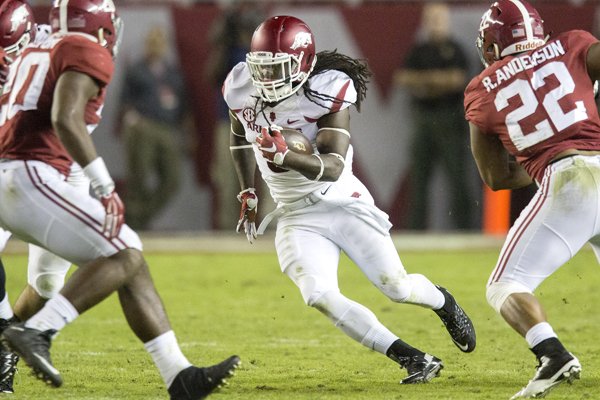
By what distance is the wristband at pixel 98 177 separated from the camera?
3.89 metres

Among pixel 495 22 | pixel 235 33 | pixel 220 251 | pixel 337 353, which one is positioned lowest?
pixel 220 251

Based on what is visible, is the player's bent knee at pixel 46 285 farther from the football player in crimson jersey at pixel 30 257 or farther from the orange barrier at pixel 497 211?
the orange barrier at pixel 497 211

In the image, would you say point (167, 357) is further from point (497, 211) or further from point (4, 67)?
point (497, 211)

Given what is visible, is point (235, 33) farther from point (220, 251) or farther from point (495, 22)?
point (495, 22)

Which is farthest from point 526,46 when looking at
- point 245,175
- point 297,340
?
point 297,340

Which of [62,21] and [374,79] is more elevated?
[62,21]

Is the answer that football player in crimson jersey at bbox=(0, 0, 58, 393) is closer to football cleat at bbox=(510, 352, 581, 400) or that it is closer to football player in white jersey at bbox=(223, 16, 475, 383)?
football player in white jersey at bbox=(223, 16, 475, 383)

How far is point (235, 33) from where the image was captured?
984cm

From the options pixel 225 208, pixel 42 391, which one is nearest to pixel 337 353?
pixel 42 391

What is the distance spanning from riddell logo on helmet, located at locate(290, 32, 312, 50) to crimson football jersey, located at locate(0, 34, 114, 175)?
0.90m

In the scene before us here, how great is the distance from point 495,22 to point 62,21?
168 cm

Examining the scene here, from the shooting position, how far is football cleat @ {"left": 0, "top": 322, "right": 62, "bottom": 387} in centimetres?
381

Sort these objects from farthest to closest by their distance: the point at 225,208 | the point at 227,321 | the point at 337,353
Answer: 1. the point at 225,208
2. the point at 227,321
3. the point at 337,353

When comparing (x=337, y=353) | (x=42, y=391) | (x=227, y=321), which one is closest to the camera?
(x=42, y=391)
